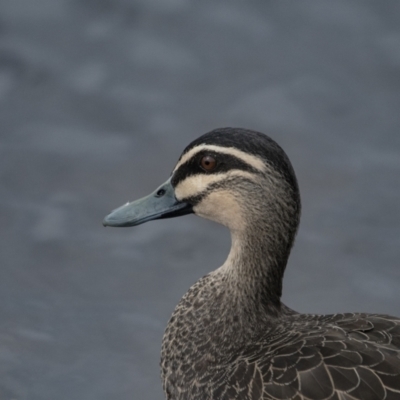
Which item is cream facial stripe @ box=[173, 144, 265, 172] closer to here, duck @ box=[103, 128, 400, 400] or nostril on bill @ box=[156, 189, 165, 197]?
duck @ box=[103, 128, 400, 400]

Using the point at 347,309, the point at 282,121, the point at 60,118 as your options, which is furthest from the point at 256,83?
the point at 347,309

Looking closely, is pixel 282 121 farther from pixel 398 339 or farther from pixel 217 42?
pixel 398 339

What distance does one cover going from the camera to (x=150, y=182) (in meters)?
9.23

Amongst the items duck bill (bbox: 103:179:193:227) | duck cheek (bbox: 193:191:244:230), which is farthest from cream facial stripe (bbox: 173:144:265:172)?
duck bill (bbox: 103:179:193:227)

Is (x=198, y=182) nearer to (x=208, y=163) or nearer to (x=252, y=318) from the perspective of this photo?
(x=208, y=163)

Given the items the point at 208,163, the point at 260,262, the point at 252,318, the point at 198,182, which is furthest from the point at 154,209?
the point at 252,318

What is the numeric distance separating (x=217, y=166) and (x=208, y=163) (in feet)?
0.18

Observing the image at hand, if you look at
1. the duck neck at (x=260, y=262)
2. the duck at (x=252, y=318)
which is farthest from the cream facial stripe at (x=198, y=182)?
the duck neck at (x=260, y=262)

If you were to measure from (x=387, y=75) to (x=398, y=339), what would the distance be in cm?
451

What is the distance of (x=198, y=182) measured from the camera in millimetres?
6246

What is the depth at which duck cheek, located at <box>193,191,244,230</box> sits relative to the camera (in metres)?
6.20

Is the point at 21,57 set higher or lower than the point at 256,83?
higher

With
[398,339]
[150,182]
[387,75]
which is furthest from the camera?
[387,75]

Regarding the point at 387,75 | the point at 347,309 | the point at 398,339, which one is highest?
the point at 387,75
